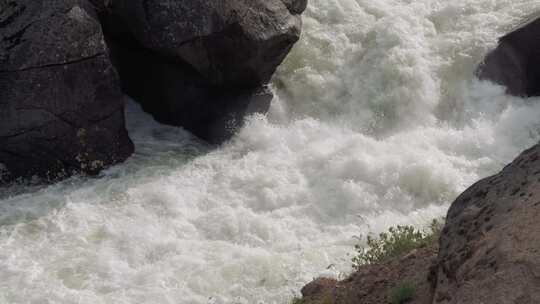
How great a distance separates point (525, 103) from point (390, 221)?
13.7ft

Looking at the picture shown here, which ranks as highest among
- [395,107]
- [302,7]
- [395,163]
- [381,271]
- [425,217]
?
[302,7]

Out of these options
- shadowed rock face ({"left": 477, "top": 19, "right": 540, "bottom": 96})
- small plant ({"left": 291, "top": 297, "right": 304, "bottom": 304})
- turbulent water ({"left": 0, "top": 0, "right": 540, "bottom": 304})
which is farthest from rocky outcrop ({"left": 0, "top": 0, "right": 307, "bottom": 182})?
small plant ({"left": 291, "top": 297, "right": 304, "bottom": 304})

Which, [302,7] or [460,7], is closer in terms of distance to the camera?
[302,7]

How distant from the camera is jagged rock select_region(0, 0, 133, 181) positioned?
1059 centimetres

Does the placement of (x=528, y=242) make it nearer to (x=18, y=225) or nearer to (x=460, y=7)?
(x=18, y=225)

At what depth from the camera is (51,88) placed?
10.7 metres

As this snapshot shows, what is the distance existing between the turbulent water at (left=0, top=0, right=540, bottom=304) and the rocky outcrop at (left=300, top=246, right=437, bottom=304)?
895mm

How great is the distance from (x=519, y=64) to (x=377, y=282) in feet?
24.6

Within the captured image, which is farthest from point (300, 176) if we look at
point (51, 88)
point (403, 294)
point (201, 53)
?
point (403, 294)

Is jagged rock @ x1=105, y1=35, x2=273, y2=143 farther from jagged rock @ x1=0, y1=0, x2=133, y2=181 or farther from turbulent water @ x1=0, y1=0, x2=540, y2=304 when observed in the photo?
jagged rock @ x1=0, y1=0, x2=133, y2=181

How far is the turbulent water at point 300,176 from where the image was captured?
8336mm

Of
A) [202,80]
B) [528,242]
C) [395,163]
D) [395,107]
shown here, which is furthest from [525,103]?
[528,242]

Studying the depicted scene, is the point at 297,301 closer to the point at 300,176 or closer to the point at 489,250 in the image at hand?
the point at 489,250

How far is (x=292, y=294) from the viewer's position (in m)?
7.82
